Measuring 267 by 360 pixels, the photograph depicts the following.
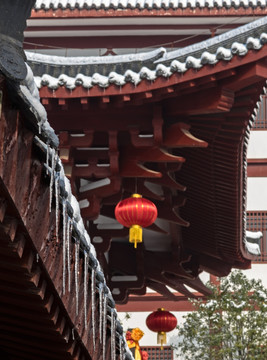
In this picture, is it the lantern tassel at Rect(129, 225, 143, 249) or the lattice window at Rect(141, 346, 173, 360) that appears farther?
the lattice window at Rect(141, 346, 173, 360)

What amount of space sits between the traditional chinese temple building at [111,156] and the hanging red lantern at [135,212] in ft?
0.91

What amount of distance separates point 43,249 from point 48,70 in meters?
6.29

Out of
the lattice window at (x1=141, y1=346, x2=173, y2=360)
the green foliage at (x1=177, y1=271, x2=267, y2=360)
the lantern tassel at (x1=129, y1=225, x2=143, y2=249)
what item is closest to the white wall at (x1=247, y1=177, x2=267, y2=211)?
the lattice window at (x1=141, y1=346, x2=173, y2=360)

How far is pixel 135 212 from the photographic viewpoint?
12234mm

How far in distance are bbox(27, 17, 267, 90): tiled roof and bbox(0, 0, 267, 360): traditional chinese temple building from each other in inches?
0.7

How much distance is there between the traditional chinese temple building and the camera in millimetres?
5551

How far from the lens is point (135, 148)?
1206 centimetres

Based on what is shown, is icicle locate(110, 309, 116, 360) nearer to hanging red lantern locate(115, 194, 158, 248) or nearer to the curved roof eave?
hanging red lantern locate(115, 194, 158, 248)

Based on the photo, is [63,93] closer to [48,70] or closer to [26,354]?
[48,70]

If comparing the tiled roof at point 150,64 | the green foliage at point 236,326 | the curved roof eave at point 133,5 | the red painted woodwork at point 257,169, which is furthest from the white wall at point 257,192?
the tiled roof at point 150,64

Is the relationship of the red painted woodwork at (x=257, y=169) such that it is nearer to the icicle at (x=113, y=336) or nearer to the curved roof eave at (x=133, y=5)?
the curved roof eave at (x=133, y=5)

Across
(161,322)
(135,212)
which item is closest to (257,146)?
(161,322)

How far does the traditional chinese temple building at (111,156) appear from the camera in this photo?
5.55 m

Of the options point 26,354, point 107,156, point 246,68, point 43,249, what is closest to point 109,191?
point 107,156
